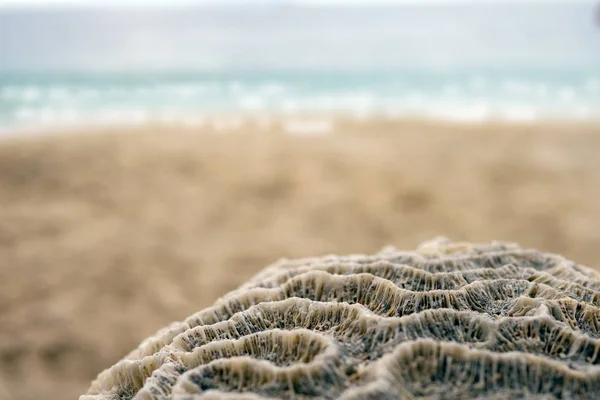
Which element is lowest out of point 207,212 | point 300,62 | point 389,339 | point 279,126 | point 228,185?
point 389,339

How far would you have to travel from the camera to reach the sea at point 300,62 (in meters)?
13.7

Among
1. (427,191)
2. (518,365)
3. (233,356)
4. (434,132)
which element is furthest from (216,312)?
(434,132)

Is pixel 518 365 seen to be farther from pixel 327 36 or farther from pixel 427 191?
pixel 327 36

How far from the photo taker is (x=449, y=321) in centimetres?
122

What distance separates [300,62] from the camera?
2123 centimetres

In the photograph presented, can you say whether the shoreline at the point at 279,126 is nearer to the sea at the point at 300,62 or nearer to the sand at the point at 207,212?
the sand at the point at 207,212

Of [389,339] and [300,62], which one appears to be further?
[300,62]

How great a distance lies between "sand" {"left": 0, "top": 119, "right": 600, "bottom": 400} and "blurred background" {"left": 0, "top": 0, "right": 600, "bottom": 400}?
20 mm

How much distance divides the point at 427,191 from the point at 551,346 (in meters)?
5.46

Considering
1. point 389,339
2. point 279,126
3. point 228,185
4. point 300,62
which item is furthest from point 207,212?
point 300,62

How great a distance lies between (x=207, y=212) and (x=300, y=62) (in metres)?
16.1

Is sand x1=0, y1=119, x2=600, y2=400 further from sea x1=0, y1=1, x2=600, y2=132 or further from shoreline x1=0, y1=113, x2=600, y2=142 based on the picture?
sea x1=0, y1=1, x2=600, y2=132

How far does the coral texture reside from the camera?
1053mm

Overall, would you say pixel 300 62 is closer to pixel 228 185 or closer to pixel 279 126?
pixel 279 126
